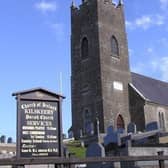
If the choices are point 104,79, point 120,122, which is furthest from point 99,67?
point 120,122

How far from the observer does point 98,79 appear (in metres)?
46.4

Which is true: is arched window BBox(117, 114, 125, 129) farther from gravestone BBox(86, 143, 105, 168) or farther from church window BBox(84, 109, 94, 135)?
gravestone BBox(86, 143, 105, 168)

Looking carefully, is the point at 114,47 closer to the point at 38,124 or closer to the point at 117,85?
the point at 117,85

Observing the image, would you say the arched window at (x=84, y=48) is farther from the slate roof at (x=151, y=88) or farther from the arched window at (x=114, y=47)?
the slate roof at (x=151, y=88)

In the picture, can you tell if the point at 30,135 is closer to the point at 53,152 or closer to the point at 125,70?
the point at 53,152

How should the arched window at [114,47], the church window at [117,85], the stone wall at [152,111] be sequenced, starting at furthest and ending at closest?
1. the arched window at [114,47]
2. the church window at [117,85]
3. the stone wall at [152,111]

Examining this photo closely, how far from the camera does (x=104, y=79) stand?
46312 millimetres

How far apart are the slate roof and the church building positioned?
Answer: 0.58 ft

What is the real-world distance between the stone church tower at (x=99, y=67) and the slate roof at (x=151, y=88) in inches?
88.5

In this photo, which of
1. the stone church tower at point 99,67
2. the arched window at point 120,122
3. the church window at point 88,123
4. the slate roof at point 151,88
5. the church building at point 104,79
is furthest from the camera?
the slate roof at point 151,88

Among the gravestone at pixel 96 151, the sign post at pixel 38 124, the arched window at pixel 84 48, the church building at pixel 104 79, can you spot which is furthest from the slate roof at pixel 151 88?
the sign post at pixel 38 124

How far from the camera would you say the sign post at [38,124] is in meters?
11.4

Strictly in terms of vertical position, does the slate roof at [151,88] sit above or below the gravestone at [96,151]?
above

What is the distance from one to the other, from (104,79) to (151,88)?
9377 millimetres
